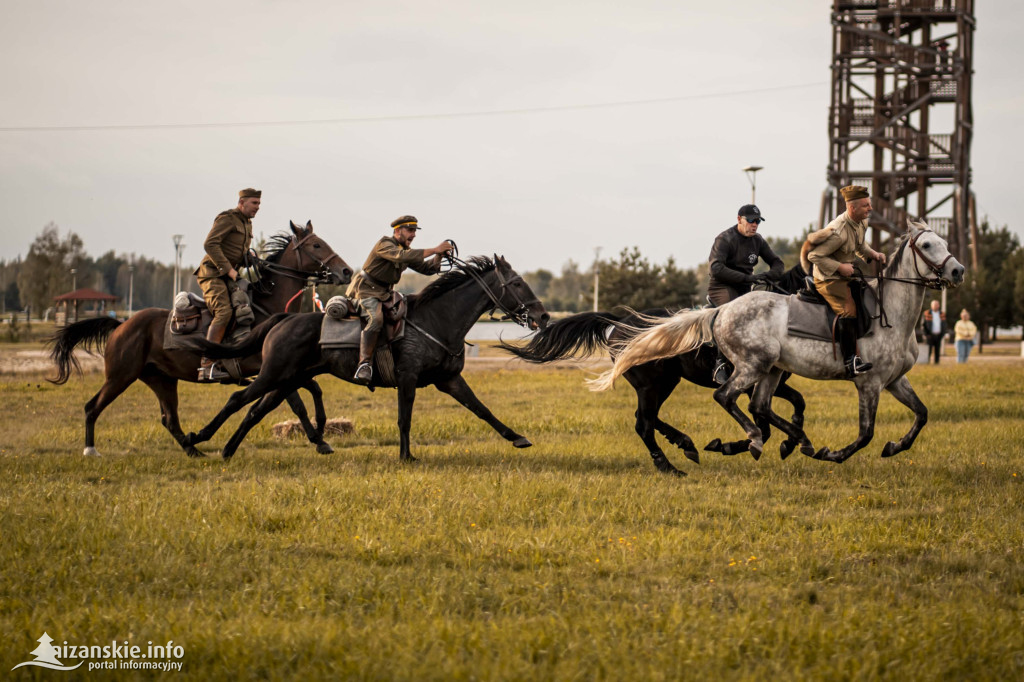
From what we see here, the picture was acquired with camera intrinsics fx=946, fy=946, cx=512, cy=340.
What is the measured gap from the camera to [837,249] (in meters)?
9.41

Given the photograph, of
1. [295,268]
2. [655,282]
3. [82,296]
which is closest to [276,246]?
[295,268]

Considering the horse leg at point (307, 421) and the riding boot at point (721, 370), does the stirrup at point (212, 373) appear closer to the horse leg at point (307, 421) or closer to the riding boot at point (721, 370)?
the horse leg at point (307, 421)

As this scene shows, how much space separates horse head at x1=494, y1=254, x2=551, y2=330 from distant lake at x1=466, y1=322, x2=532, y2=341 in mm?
243

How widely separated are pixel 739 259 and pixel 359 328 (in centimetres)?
429

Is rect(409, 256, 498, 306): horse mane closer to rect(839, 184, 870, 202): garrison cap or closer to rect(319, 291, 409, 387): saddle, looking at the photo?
rect(319, 291, 409, 387): saddle

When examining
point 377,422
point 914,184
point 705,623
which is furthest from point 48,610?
point 914,184

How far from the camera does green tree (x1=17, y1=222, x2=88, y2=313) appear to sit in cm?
9362

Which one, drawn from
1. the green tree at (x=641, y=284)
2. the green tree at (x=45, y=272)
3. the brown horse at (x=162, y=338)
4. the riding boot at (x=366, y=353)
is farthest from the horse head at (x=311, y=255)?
the green tree at (x=45, y=272)

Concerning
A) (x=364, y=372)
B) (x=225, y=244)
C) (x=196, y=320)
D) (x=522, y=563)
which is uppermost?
(x=225, y=244)

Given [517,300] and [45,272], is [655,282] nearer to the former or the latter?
[517,300]

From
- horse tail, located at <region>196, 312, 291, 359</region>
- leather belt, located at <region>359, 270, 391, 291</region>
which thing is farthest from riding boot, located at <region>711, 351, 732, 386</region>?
horse tail, located at <region>196, 312, 291, 359</region>

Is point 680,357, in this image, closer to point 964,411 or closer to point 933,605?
point 933,605

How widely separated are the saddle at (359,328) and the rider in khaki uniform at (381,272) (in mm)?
83

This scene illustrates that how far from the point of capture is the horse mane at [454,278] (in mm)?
10523
